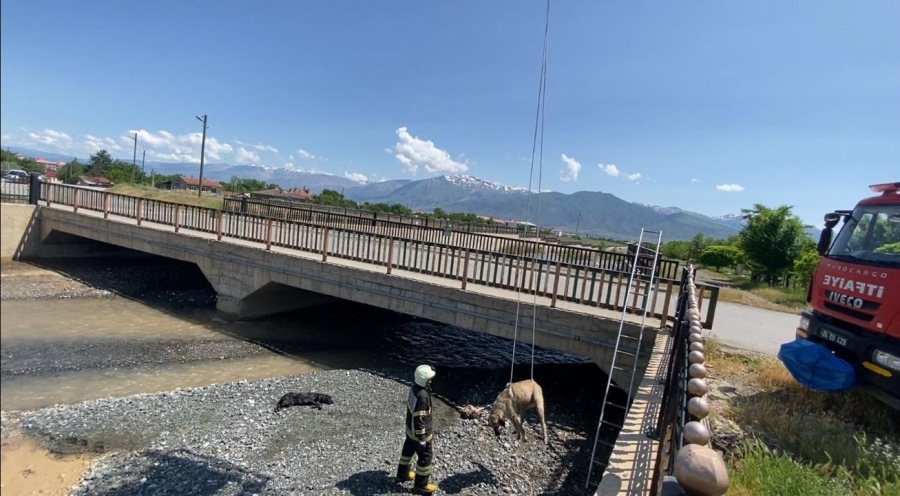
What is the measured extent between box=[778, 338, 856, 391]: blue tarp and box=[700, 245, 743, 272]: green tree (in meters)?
24.1

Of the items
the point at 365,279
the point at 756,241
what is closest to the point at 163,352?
the point at 365,279

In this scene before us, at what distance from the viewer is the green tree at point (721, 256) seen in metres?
28.7

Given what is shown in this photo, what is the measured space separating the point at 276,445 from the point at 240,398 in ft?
6.53

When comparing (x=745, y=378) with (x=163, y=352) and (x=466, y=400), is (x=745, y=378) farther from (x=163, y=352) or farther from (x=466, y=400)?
(x=163, y=352)

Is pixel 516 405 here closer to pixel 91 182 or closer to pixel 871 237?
pixel 871 237

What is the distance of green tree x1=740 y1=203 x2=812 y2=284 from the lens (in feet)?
79.5

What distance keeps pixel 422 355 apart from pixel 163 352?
6103 millimetres

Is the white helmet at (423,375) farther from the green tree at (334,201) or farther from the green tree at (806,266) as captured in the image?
the green tree at (334,201)

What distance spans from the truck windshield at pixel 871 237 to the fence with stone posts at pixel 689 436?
4041 millimetres

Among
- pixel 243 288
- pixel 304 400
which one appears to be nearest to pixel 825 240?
pixel 304 400

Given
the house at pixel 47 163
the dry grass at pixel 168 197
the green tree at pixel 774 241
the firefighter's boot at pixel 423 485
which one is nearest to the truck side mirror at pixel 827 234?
the firefighter's boot at pixel 423 485

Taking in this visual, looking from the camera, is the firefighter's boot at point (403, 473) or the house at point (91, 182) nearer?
the firefighter's boot at point (403, 473)

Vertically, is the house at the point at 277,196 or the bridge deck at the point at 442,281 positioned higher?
the house at the point at 277,196

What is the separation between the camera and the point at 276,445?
7.41 metres
